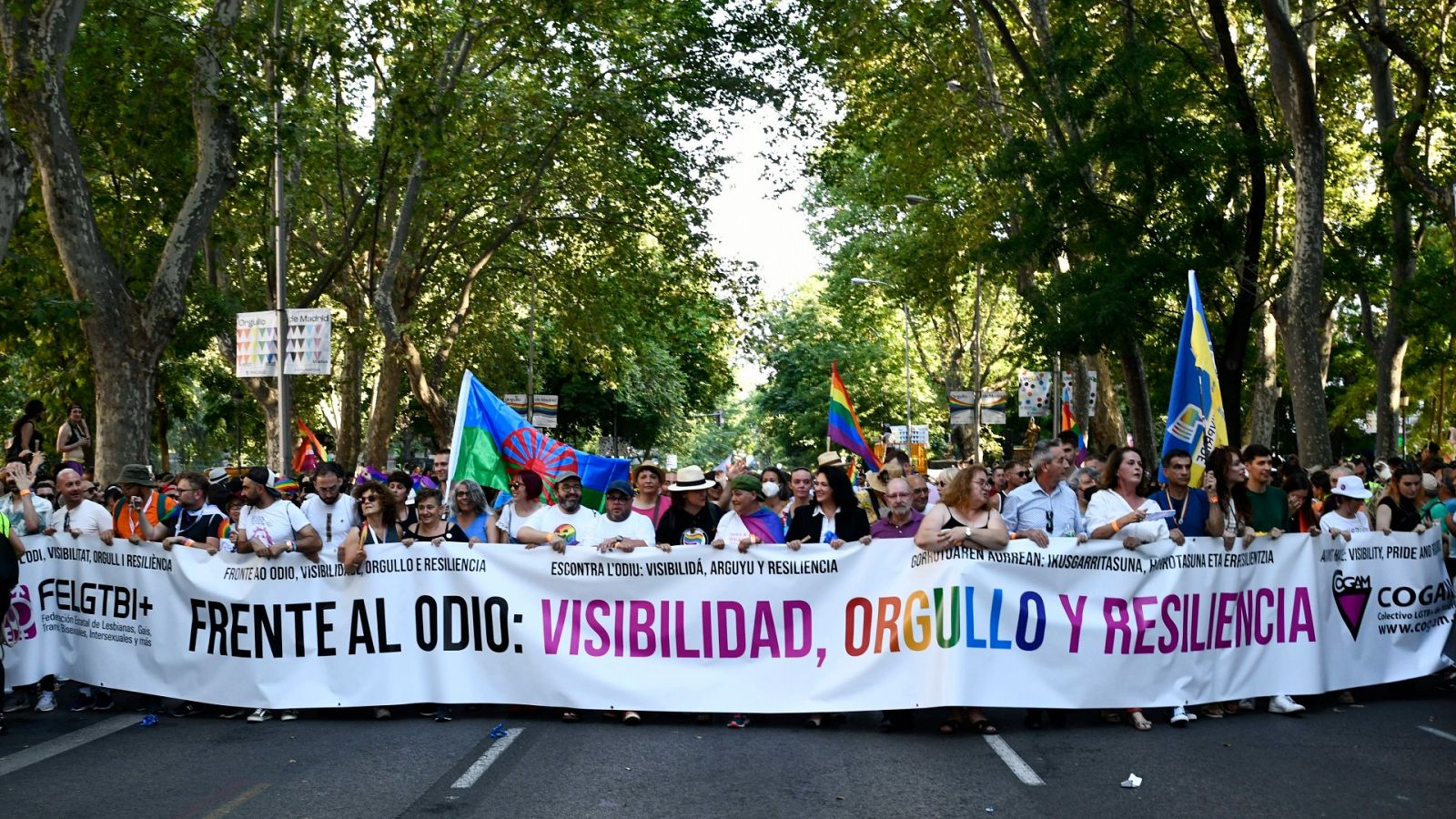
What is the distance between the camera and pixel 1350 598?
410 inches

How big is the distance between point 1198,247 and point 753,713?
1271 cm

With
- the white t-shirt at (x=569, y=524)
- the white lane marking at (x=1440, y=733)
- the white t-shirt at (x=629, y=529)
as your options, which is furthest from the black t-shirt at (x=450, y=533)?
the white lane marking at (x=1440, y=733)

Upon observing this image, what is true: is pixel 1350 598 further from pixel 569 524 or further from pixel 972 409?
pixel 972 409

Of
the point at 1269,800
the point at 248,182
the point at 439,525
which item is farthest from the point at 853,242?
the point at 1269,800

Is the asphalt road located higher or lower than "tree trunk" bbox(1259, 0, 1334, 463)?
lower

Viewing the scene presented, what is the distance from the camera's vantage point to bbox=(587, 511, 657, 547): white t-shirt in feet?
34.1

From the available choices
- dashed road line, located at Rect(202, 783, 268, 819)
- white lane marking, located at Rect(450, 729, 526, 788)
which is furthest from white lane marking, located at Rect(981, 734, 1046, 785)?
dashed road line, located at Rect(202, 783, 268, 819)

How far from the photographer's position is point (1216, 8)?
1864 centimetres

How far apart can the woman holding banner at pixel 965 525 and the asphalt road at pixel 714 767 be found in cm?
20

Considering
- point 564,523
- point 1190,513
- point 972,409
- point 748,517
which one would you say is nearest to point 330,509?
point 564,523

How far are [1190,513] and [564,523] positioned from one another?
399cm

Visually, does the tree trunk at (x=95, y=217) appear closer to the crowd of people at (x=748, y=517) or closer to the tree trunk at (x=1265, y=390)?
the crowd of people at (x=748, y=517)

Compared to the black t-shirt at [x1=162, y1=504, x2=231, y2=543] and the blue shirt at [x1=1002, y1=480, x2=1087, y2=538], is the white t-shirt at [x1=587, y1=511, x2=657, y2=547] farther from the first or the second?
the black t-shirt at [x1=162, y1=504, x2=231, y2=543]

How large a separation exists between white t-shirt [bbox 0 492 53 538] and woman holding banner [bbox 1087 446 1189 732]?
730 centimetres
